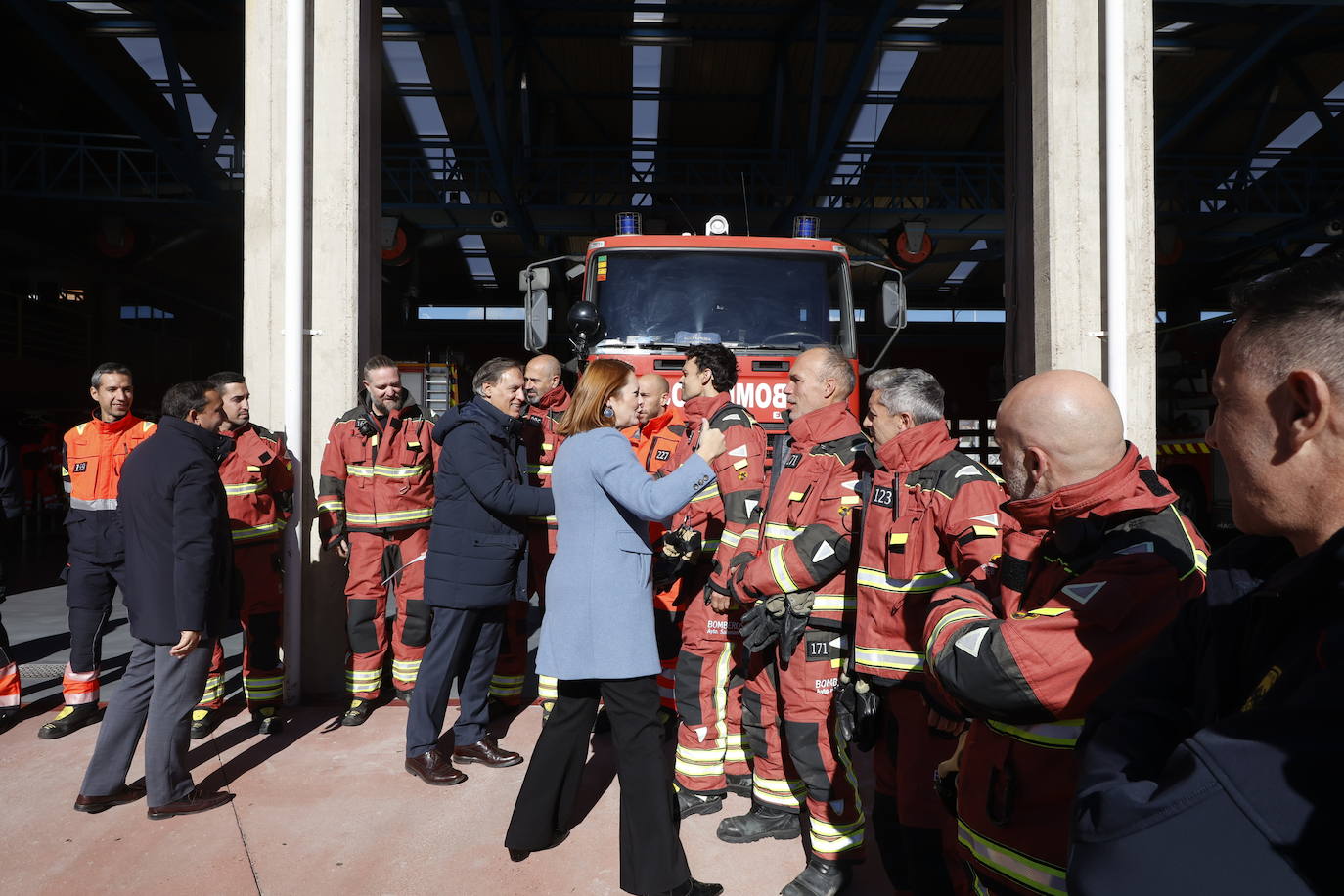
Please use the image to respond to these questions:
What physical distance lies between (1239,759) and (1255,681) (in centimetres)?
21

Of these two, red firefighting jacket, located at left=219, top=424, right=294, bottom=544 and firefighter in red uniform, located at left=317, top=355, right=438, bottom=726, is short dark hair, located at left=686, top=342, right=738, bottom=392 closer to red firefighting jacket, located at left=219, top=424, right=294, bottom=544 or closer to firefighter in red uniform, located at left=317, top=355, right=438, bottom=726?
firefighter in red uniform, located at left=317, top=355, right=438, bottom=726

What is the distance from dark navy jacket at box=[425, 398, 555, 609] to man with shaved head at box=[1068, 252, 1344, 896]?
299 cm

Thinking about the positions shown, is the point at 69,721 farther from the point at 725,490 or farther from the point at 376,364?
the point at 725,490

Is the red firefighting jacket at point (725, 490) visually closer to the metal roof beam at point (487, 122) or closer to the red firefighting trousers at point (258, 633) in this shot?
the red firefighting trousers at point (258, 633)

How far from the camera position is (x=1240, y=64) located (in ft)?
36.0

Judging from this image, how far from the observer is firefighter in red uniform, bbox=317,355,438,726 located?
15.6ft

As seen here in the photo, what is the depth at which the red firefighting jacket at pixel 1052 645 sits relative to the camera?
4.92 feet

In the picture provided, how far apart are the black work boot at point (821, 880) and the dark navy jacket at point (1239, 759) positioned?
7.09ft

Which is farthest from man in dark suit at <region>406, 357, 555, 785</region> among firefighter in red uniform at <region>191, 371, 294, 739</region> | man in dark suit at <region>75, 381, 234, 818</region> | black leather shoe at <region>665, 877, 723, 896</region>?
black leather shoe at <region>665, 877, 723, 896</region>

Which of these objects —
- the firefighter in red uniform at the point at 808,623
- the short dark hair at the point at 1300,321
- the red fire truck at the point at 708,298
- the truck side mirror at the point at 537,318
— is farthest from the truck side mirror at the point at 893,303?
the short dark hair at the point at 1300,321

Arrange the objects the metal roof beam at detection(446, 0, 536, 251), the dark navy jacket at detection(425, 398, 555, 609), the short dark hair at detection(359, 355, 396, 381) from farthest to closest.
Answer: the metal roof beam at detection(446, 0, 536, 251) < the short dark hair at detection(359, 355, 396, 381) < the dark navy jacket at detection(425, 398, 555, 609)

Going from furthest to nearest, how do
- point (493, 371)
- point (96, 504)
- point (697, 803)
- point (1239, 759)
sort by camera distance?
1. point (96, 504)
2. point (493, 371)
3. point (697, 803)
4. point (1239, 759)

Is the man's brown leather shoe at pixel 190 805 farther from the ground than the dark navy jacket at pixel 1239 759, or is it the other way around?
the dark navy jacket at pixel 1239 759

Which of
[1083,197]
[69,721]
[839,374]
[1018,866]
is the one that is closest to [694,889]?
[1018,866]
